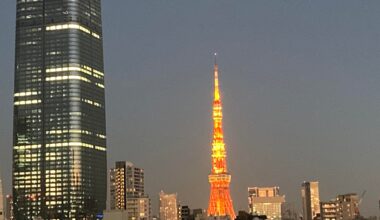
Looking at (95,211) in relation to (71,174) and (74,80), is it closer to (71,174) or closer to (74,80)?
(71,174)

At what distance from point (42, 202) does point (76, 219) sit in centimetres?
1040

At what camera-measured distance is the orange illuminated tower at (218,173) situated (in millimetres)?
167625

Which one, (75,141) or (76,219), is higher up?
(75,141)

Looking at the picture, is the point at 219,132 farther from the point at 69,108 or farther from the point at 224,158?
the point at 69,108

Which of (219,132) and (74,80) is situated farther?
(74,80)

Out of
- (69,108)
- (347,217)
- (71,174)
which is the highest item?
(69,108)

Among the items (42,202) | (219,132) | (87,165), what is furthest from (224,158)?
(42,202)

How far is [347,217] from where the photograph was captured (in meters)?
197

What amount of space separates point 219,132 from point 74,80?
45.1m

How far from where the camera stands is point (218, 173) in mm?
173125

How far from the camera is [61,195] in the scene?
19712cm

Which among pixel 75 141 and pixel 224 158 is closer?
pixel 224 158

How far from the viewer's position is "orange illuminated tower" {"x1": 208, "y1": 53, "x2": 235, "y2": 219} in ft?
550

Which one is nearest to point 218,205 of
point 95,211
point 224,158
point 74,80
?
point 224,158
